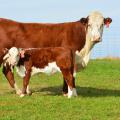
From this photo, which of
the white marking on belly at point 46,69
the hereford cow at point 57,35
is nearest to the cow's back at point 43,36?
the hereford cow at point 57,35

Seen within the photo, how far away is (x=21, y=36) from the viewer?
48.8 feet

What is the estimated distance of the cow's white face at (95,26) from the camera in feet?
46.0

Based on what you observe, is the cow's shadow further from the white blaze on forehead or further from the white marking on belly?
the white blaze on forehead

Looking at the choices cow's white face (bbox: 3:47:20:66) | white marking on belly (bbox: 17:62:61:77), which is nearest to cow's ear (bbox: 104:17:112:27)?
white marking on belly (bbox: 17:62:61:77)

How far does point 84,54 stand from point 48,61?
1.57 m

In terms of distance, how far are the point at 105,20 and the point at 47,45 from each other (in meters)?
1.90

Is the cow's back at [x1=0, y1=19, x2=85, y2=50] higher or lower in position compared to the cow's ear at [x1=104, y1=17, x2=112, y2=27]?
lower

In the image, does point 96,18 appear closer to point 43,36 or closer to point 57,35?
point 57,35

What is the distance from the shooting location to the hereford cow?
1456 centimetres

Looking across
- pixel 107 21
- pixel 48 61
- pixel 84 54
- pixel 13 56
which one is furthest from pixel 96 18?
pixel 13 56

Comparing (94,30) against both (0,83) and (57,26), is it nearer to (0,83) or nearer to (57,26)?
(57,26)

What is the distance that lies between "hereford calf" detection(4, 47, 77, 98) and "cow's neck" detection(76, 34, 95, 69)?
73 cm

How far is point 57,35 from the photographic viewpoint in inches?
583

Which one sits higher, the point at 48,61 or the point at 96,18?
the point at 96,18
